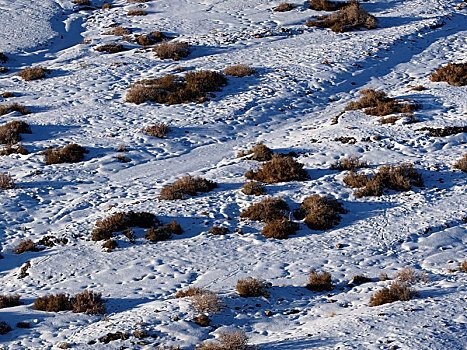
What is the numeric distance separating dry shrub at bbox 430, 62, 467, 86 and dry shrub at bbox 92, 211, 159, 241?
48.8 feet

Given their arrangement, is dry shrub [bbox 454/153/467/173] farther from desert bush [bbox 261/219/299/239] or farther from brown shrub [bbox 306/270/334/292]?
brown shrub [bbox 306/270/334/292]

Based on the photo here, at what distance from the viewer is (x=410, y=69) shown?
27.7m

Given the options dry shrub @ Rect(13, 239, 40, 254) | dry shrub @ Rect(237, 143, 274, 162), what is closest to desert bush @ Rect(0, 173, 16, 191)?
dry shrub @ Rect(13, 239, 40, 254)

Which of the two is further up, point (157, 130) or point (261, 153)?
point (157, 130)

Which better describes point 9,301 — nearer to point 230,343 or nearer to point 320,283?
point 230,343

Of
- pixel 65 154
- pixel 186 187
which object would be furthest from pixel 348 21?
pixel 186 187

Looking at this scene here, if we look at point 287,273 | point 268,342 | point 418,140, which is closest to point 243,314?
point 268,342

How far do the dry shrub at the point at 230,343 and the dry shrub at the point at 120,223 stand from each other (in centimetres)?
607

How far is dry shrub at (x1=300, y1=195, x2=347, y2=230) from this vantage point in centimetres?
1588

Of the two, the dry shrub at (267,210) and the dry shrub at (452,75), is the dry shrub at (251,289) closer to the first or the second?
the dry shrub at (267,210)

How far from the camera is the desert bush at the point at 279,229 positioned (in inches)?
608

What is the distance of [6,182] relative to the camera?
61.3 feet

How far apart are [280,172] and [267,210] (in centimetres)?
237

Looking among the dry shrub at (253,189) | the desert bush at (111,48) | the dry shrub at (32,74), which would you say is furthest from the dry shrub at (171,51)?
the dry shrub at (253,189)
